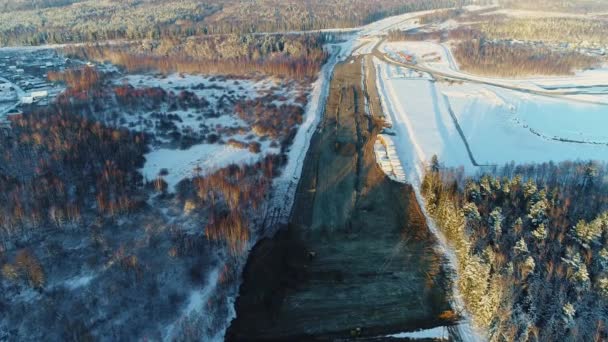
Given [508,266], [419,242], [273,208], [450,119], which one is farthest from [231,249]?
[450,119]

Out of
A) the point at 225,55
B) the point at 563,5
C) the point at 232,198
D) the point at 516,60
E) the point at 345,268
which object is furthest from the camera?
the point at 563,5

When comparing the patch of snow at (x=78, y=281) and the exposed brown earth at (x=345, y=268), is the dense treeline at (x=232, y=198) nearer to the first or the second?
the exposed brown earth at (x=345, y=268)

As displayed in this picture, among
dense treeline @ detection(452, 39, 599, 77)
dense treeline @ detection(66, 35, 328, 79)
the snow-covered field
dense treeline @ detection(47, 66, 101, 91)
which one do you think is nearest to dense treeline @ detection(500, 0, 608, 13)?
dense treeline @ detection(452, 39, 599, 77)

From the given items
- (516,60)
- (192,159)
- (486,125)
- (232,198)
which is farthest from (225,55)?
(516,60)

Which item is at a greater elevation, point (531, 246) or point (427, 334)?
point (531, 246)

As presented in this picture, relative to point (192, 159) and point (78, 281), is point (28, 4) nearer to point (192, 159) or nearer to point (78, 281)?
point (192, 159)

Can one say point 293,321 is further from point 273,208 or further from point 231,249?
point 273,208

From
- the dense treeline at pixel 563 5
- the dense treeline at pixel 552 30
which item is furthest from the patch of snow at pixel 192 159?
the dense treeline at pixel 563 5

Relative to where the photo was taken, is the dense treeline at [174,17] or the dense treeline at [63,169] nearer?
the dense treeline at [63,169]
